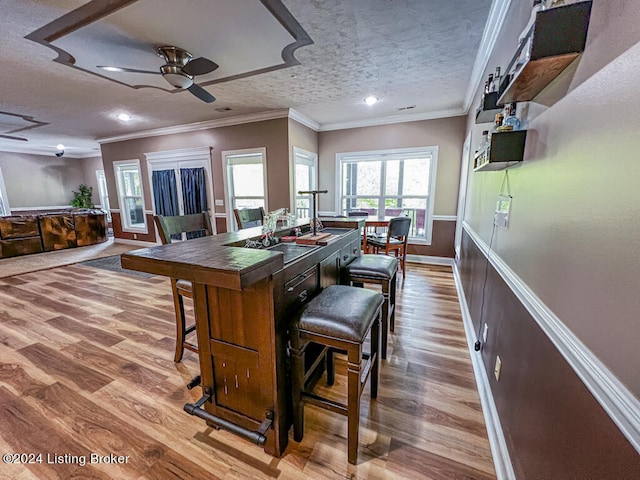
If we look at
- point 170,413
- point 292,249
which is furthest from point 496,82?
point 170,413

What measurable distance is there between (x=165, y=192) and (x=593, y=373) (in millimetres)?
6329

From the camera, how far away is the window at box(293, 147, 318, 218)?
4.42m

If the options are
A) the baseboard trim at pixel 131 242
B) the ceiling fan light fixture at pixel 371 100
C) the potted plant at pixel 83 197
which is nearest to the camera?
the ceiling fan light fixture at pixel 371 100

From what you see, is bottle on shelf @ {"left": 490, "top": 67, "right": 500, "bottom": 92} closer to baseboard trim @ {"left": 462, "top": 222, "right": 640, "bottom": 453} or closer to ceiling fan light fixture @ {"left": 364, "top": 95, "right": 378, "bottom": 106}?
baseboard trim @ {"left": 462, "top": 222, "right": 640, "bottom": 453}

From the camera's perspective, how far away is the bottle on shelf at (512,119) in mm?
1290

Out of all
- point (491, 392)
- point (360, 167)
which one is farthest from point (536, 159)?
point (360, 167)

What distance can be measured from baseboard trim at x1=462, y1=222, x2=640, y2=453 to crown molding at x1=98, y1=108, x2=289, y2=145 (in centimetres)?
408

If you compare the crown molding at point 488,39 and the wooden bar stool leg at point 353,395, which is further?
the crown molding at point 488,39

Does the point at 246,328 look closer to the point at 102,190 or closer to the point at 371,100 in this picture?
the point at 371,100

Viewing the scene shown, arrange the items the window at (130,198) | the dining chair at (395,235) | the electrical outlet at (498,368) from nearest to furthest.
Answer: the electrical outlet at (498,368) < the dining chair at (395,235) < the window at (130,198)

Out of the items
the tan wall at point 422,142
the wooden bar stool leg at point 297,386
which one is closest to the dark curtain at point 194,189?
the tan wall at point 422,142

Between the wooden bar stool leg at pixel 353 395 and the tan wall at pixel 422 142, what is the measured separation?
12.9 ft

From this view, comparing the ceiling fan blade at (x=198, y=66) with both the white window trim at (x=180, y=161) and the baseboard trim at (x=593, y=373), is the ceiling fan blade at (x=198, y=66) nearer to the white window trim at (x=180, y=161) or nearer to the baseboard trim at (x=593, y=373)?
the white window trim at (x=180, y=161)

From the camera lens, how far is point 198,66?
2.36 m
